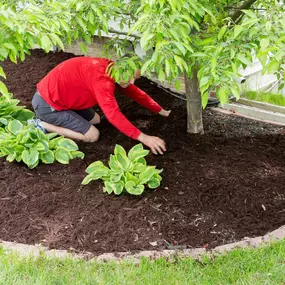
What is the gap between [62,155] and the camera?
4328 millimetres

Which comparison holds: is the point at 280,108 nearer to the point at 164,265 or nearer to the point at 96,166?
the point at 96,166

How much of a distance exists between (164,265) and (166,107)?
2.62 meters

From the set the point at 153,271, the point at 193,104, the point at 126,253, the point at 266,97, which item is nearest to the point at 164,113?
the point at 193,104

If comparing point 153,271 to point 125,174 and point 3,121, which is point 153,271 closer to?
point 125,174

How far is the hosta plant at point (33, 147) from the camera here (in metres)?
4.20

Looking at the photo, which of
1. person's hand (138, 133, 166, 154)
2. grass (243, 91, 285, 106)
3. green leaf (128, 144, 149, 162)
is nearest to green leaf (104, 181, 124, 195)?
green leaf (128, 144, 149, 162)

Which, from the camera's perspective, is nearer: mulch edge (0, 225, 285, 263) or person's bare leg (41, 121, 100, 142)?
mulch edge (0, 225, 285, 263)

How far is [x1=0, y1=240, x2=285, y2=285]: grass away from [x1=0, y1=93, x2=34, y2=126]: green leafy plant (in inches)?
76.3

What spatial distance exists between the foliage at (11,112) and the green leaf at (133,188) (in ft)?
5.37

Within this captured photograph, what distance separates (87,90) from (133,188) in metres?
1.31

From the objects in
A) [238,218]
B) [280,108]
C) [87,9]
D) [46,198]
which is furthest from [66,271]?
[280,108]

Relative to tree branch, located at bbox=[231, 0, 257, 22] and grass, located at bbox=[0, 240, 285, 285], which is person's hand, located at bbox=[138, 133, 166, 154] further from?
grass, located at bbox=[0, 240, 285, 285]

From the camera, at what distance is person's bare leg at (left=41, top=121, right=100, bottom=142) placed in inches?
190

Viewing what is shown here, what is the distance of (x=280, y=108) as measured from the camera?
18.4 feet
